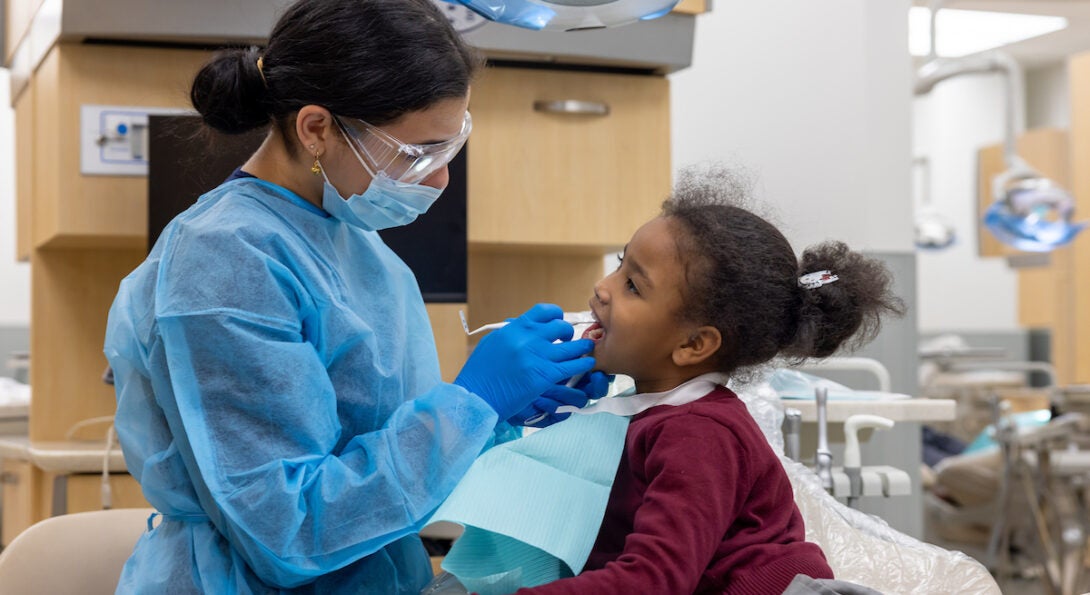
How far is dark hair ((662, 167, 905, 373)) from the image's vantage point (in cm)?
123

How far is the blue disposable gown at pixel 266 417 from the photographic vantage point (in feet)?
3.52

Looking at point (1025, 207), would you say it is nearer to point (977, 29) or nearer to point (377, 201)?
point (977, 29)

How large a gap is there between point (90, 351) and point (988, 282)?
309 inches

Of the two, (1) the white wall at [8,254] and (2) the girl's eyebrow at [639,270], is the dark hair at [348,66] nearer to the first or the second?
(2) the girl's eyebrow at [639,270]

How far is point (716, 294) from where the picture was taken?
1227 millimetres

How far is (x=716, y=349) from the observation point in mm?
1249

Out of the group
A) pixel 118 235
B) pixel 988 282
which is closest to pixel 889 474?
pixel 118 235

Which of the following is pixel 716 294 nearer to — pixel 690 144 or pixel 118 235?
pixel 118 235

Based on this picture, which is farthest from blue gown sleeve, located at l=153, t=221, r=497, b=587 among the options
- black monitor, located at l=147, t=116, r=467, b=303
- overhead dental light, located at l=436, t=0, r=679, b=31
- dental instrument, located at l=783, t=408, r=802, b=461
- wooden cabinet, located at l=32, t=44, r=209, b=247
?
wooden cabinet, located at l=32, t=44, r=209, b=247

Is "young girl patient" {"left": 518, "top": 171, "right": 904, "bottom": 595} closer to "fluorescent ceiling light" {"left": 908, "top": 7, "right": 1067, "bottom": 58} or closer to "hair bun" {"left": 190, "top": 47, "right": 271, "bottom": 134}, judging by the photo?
"hair bun" {"left": 190, "top": 47, "right": 271, "bottom": 134}

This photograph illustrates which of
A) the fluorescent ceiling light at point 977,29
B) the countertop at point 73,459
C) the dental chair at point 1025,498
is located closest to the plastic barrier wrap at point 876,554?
the countertop at point 73,459

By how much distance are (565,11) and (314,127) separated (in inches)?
14.4

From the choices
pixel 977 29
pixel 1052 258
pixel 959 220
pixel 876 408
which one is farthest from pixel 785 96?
pixel 959 220

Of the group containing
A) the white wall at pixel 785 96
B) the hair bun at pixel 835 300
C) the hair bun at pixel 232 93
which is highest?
the white wall at pixel 785 96
